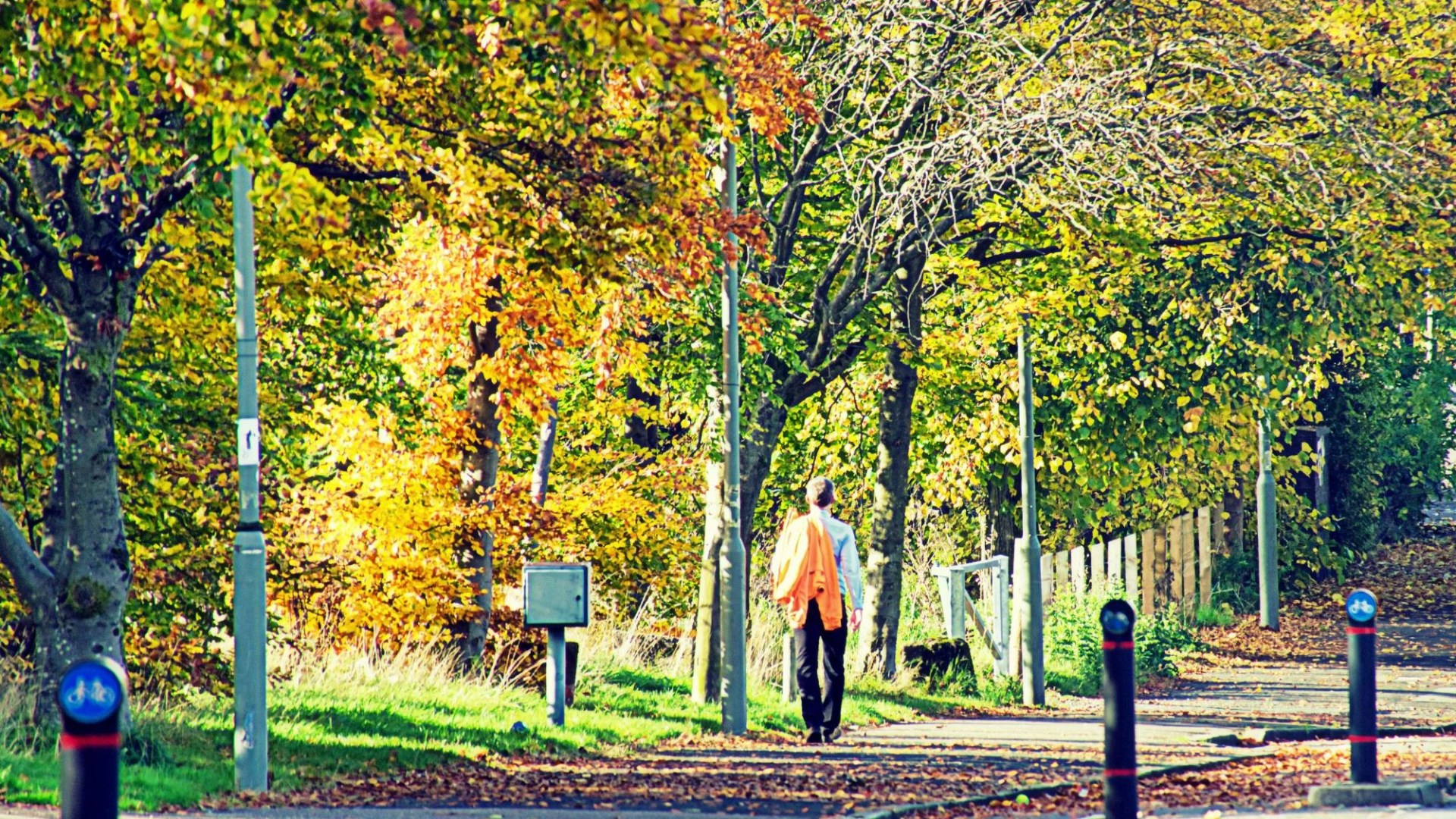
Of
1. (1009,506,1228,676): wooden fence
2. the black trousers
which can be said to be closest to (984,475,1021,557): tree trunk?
(1009,506,1228,676): wooden fence

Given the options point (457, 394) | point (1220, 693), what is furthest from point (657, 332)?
point (1220, 693)

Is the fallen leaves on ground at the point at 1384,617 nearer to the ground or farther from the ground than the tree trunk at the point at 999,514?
nearer to the ground

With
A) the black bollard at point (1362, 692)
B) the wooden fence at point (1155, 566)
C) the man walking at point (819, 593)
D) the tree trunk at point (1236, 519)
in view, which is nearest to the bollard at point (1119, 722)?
the black bollard at point (1362, 692)

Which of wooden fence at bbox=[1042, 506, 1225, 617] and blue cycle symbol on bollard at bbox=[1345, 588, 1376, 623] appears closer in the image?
blue cycle symbol on bollard at bbox=[1345, 588, 1376, 623]

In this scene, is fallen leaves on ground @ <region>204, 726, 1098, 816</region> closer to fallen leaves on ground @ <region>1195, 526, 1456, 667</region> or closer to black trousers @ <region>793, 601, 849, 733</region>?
black trousers @ <region>793, 601, 849, 733</region>

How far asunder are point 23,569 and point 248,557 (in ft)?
4.88

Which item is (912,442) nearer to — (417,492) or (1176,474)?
(1176,474)

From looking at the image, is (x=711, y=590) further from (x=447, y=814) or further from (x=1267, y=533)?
(x=1267, y=533)

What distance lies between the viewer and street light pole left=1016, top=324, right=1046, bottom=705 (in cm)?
1889

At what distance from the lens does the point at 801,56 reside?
1909 centimetres

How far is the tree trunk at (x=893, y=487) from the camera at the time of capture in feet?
70.3

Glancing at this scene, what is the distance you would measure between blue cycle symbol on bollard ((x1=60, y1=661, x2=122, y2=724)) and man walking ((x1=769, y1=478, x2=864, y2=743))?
28.5ft

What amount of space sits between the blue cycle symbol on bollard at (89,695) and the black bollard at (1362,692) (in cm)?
678

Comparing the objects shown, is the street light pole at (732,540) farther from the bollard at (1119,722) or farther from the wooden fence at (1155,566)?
the wooden fence at (1155,566)
